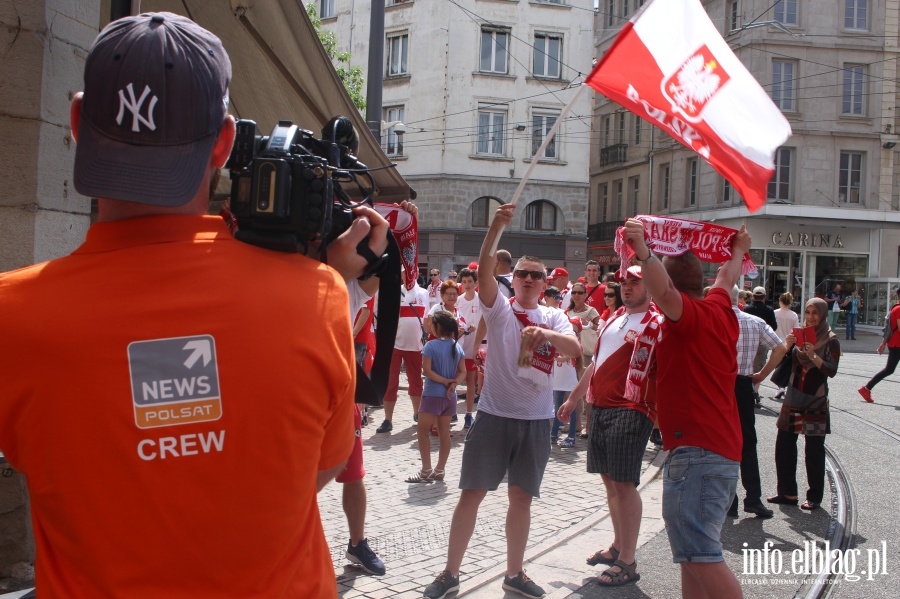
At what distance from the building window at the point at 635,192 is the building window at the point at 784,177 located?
798cm

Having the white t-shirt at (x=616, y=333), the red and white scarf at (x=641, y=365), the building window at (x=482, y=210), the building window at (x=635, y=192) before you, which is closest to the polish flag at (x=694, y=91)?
the red and white scarf at (x=641, y=365)

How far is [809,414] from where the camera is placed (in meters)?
7.14

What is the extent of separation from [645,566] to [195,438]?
4.81 m

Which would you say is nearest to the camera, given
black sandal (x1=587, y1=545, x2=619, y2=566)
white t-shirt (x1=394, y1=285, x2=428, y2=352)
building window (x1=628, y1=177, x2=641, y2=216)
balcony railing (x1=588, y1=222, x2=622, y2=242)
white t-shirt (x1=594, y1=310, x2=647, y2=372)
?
black sandal (x1=587, y1=545, x2=619, y2=566)

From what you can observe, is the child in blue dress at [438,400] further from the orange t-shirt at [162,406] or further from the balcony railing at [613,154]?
the balcony railing at [613,154]

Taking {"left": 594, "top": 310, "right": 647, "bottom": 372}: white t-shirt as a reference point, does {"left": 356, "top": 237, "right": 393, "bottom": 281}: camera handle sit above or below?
above

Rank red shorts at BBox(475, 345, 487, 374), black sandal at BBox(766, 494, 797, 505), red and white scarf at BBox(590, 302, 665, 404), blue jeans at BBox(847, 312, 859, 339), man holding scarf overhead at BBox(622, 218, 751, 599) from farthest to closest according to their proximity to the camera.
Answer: blue jeans at BBox(847, 312, 859, 339)
red shorts at BBox(475, 345, 487, 374)
black sandal at BBox(766, 494, 797, 505)
red and white scarf at BBox(590, 302, 665, 404)
man holding scarf overhead at BBox(622, 218, 751, 599)

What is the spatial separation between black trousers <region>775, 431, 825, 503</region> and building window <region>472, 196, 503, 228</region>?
28046 mm

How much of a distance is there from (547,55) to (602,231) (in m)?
11.9

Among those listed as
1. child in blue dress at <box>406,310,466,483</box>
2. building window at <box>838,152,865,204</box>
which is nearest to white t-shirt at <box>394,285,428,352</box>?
child in blue dress at <box>406,310,466,483</box>

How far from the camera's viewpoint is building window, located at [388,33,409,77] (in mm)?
34844

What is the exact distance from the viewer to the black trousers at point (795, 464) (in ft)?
23.2

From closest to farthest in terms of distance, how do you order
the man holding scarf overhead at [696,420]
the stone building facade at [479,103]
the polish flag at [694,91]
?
1. the man holding scarf overhead at [696,420]
2. the polish flag at [694,91]
3. the stone building facade at [479,103]

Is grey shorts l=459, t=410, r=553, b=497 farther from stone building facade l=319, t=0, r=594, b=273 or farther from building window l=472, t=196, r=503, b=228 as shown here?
building window l=472, t=196, r=503, b=228
